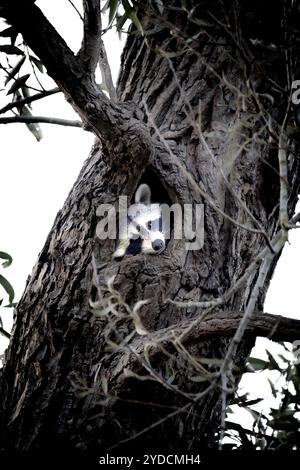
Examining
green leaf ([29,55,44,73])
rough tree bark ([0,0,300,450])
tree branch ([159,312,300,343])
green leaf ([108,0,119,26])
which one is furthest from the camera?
green leaf ([29,55,44,73])

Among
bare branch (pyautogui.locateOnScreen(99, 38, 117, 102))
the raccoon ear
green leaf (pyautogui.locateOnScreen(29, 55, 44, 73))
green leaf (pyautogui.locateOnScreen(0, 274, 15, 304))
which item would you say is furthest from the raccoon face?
green leaf (pyautogui.locateOnScreen(29, 55, 44, 73))

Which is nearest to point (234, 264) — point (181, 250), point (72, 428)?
point (181, 250)

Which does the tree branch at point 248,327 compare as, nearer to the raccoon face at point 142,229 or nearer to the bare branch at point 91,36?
the raccoon face at point 142,229

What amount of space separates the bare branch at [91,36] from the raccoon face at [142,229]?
0.46 metres

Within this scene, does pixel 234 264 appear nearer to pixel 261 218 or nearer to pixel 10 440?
pixel 261 218

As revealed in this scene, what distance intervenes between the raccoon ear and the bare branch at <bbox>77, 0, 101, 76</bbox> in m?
0.43

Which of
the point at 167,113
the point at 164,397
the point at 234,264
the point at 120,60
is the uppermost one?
the point at 120,60

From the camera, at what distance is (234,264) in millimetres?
1832

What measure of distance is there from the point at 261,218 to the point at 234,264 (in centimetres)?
19

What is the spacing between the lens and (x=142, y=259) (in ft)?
5.74

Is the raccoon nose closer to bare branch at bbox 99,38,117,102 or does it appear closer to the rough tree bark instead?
the rough tree bark

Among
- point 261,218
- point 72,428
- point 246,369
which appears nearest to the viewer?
point 246,369

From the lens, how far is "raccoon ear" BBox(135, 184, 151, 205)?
1.92 m

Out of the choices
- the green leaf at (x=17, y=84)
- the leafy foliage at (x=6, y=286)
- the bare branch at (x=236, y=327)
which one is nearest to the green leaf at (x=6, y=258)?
the leafy foliage at (x=6, y=286)
